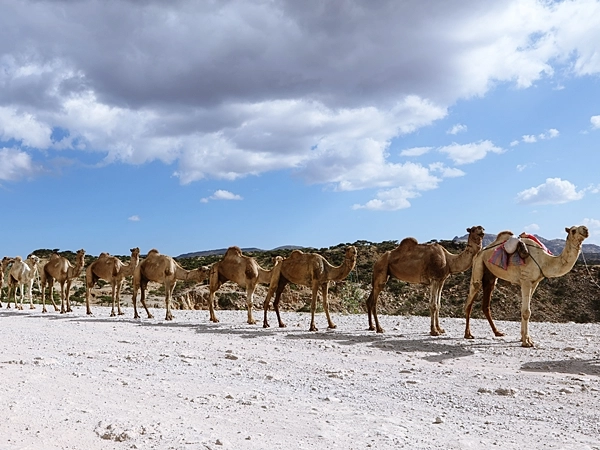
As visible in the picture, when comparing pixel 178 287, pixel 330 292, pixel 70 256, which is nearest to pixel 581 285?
pixel 330 292

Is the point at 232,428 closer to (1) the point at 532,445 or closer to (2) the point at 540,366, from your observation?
(1) the point at 532,445

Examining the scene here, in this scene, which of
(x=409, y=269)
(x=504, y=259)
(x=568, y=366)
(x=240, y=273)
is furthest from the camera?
(x=240, y=273)

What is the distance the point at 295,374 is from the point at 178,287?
27.0 m

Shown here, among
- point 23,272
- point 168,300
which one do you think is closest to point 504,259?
point 168,300

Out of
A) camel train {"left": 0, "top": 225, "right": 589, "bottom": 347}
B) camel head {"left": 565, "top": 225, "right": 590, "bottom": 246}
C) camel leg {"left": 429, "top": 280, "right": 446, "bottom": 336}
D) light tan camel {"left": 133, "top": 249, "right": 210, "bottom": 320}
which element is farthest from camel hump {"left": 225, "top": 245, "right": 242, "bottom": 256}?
camel head {"left": 565, "top": 225, "right": 590, "bottom": 246}

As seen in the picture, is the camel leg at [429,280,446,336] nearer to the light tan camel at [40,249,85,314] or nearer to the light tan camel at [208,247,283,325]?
the light tan camel at [208,247,283,325]

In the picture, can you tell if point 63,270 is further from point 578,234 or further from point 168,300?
point 578,234

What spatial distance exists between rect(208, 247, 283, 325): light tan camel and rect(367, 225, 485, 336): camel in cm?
335

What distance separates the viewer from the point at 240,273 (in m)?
17.4

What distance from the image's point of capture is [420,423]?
613 centimetres

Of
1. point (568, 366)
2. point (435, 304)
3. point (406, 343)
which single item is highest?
point (435, 304)

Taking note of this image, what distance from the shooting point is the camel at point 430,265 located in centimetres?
1427

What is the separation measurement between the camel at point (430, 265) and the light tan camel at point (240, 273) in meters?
3.35

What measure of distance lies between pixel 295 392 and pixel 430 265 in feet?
25.0
